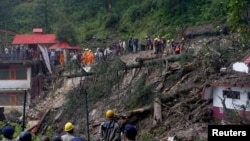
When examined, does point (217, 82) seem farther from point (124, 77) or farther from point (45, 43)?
point (45, 43)

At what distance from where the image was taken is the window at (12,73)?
45375 mm

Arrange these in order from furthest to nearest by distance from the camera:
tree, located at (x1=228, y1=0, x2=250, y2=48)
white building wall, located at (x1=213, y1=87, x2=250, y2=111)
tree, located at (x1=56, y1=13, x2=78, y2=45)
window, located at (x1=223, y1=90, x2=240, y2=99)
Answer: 1. tree, located at (x1=56, y1=13, x2=78, y2=45)
2. tree, located at (x1=228, y1=0, x2=250, y2=48)
3. window, located at (x1=223, y1=90, x2=240, y2=99)
4. white building wall, located at (x1=213, y1=87, x2=250, y2=111)

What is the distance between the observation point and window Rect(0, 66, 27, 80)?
149 feet

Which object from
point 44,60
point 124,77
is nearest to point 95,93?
point 124,77

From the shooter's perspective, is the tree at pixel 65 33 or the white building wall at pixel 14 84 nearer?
the white building wall at pixel 14 84

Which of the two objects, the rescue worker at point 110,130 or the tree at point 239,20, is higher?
the tree at point 239,20

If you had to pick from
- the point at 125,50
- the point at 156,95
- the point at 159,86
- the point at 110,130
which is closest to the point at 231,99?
A: the point at 156,95

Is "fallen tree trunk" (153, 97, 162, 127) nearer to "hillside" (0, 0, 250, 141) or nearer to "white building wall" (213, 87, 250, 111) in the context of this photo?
"hillside" (0, 0, 250, 141)

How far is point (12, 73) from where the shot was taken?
1790 inches

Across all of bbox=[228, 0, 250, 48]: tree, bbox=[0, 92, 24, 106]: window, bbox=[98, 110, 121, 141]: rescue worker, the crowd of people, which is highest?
bbox=[228, 0, 250, 48]: tree

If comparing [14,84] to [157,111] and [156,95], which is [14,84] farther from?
[157,111]

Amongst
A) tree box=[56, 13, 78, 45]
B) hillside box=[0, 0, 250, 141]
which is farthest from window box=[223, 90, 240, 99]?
tree box=[56, 13, 78, 45]

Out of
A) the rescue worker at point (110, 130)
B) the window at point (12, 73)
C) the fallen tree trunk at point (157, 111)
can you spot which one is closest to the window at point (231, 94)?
the fallen tree trunk at point (157, 111)

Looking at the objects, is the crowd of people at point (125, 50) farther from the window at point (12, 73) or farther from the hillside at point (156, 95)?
the hillside at point (156, 95)
